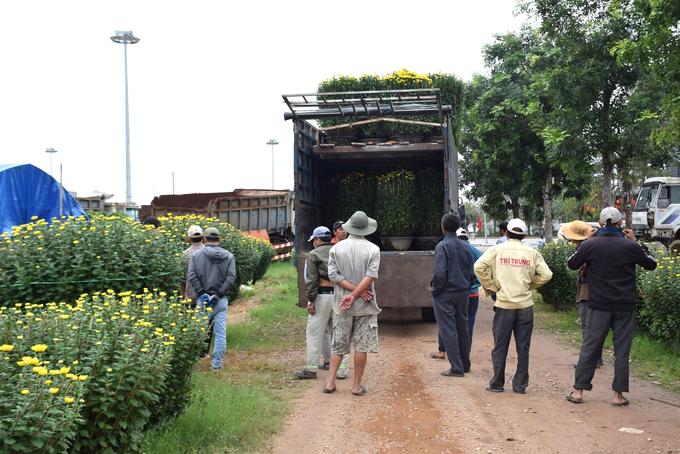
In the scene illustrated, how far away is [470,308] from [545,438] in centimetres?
306

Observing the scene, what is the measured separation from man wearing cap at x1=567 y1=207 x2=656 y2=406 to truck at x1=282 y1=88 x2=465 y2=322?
3.09 m

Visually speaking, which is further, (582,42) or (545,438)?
(582,42)

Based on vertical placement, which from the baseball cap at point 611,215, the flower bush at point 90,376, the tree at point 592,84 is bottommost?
the flower bush at point 90,376

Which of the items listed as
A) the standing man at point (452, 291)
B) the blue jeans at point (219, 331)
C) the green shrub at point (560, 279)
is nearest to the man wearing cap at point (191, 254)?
the blue jeans at point (219, 331)

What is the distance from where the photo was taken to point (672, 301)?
6746 mm

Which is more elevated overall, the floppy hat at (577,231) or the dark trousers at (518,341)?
the floppy hat at (577,231)

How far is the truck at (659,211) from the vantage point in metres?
20.4

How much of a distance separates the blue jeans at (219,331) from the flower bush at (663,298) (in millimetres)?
5245

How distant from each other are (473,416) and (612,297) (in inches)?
→ 69.4

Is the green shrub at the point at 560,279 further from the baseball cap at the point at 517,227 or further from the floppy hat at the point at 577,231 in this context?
the baseball cap at the point at 517,227

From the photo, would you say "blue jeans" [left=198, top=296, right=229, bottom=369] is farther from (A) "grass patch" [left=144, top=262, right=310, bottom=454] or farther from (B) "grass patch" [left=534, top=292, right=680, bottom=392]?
(B) "grass patch" [left=534, top=292, right=680, bottom=392]

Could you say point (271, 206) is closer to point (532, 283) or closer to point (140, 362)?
point (532, 283)

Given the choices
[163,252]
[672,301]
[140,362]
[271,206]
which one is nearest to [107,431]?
[140,362]

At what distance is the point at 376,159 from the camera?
34.2 ft
